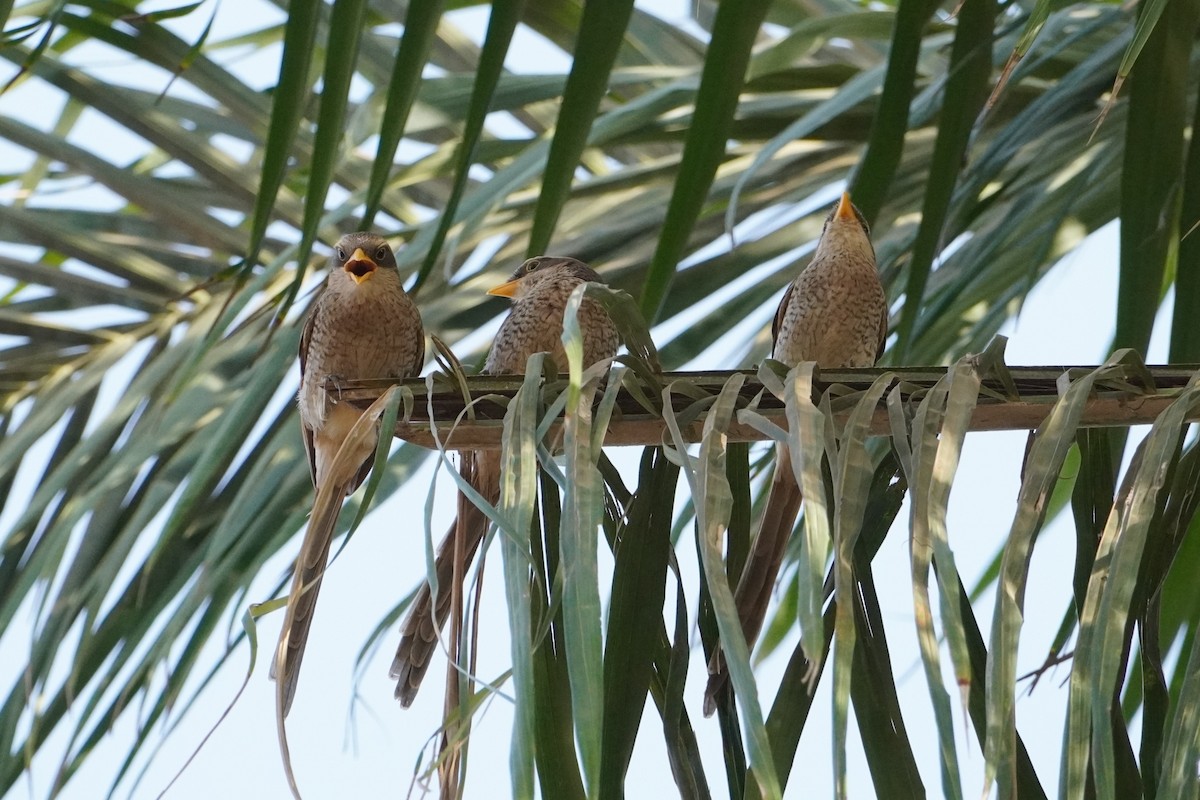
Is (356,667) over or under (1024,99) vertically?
under

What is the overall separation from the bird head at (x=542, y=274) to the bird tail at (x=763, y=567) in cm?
64

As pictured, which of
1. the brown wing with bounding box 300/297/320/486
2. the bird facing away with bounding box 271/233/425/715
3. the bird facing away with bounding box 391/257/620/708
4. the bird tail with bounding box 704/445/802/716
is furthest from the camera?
the bird facing away with bounding box 271/233/425/715

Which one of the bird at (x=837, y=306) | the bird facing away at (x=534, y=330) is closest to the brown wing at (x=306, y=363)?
the bird facing away at (x=534, y=330)

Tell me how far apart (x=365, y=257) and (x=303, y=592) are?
1.43 meters

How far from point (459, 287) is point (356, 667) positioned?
1733mm

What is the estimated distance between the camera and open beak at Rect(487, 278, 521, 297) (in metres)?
2.67

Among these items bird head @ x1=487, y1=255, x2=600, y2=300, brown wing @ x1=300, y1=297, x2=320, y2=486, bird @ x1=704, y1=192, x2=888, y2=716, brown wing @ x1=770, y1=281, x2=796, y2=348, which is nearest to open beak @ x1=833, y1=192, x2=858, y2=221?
bird @ x1=704, y1=192, x2=888, y2=716

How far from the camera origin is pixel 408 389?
4.76ft

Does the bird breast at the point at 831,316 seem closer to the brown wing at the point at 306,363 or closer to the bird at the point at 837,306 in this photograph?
the bird at the point at 837,306

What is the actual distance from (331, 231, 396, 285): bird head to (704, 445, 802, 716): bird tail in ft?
2.92

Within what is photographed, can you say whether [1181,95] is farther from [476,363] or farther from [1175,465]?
[476,363]

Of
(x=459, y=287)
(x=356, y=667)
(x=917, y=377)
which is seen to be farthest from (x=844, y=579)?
(x=459, y=287)

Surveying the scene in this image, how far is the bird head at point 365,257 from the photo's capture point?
103 inches

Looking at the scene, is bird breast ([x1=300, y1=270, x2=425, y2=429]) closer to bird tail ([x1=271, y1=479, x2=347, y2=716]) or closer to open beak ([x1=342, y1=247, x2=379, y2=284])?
open beak ([x1=342, y1=247, x2=379, y2=284])
